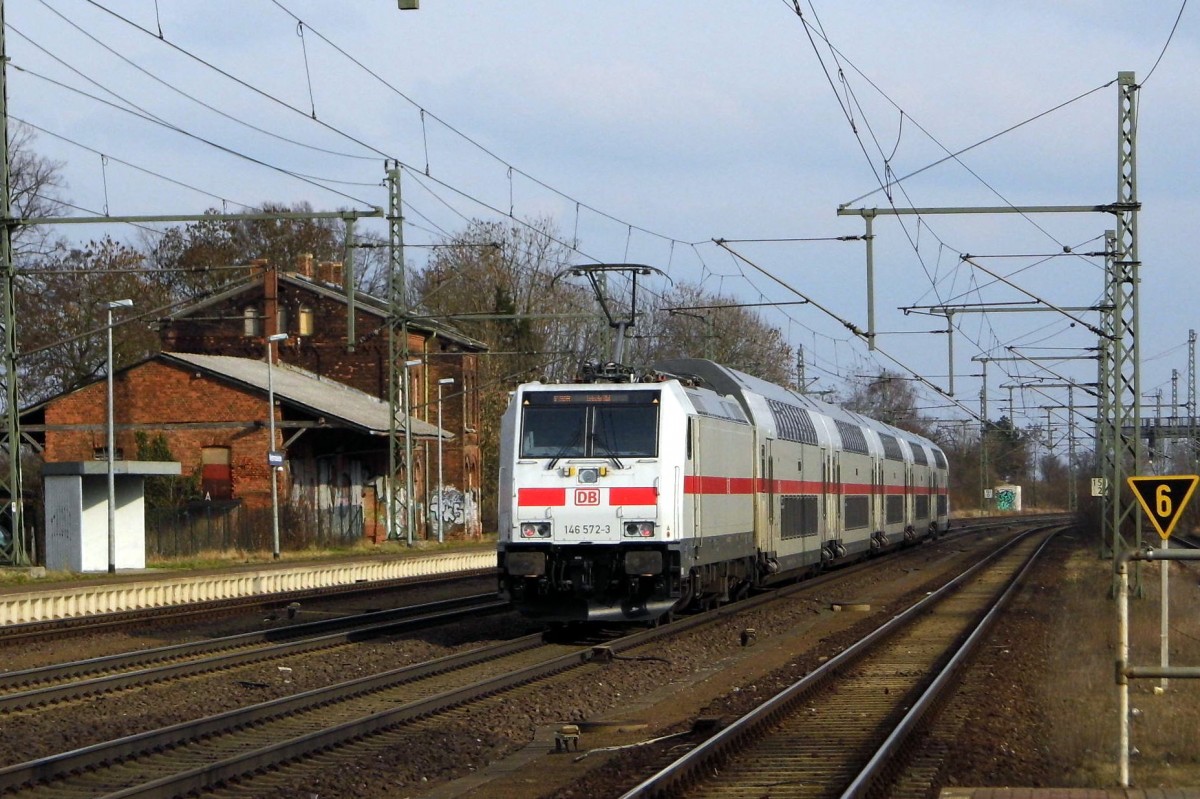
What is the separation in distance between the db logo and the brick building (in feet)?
75.9

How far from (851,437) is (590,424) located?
1665cm

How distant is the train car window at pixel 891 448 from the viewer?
128 ft

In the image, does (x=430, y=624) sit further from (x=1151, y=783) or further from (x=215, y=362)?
(x=215, y=362)


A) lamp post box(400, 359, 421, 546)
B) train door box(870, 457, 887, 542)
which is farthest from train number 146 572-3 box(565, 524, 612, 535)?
lamp post box(400, 359, 421, 546)

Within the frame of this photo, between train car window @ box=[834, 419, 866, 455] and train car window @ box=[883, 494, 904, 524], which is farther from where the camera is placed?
train car window @ box=[883, 494, 904, 524]

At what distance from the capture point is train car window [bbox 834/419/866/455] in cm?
3247

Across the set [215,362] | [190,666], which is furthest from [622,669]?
[215,362]

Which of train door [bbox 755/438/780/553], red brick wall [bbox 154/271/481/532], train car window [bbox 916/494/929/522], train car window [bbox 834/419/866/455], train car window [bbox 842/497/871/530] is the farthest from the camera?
red brick wall [bbox 154/271/481/532]

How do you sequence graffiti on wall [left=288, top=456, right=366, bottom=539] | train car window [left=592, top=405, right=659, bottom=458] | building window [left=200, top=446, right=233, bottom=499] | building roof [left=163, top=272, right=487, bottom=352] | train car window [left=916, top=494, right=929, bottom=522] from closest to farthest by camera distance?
train car window [left=592, top=405, right=659, bottom=458], train car window [left=916, top=494, right=929, bottom=522], graffiti on wall [left=288, top=456, right=366, bottom=539], building window [left=200, top=446, right=233, bottom=499], building roof [left=163, top=272, right=487, bottom=352]

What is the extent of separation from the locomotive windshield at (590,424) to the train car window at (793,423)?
6.88 meters

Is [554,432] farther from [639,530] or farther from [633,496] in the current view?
[639,530]

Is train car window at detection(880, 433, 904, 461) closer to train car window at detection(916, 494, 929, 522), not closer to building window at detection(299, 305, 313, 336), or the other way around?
train car window at detection(916, 494, 929, 522)

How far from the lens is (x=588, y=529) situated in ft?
57.5

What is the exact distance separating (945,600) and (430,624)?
9737mm
